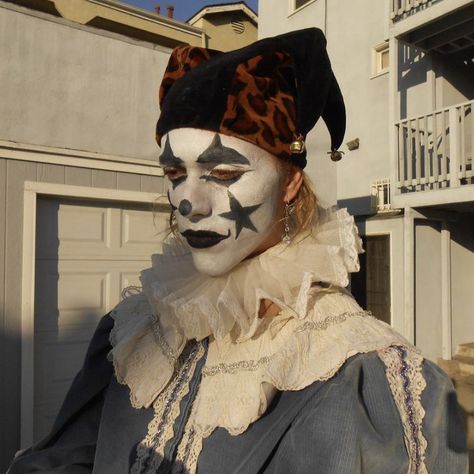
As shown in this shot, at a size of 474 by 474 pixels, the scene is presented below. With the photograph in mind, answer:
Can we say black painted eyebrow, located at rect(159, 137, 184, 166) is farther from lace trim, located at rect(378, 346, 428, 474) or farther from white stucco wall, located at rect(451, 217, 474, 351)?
white stucco wall, located at rect(451, 217, 474, 351)

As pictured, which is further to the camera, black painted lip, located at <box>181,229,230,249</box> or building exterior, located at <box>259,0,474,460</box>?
building exterior, located at <box>259,0,474,460</box>

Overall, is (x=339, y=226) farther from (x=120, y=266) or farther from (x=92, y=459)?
(x=120, y=266)

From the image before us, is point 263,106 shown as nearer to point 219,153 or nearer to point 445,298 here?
point 219,153

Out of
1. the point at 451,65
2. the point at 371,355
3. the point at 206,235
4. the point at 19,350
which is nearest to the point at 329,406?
the point at 371,355

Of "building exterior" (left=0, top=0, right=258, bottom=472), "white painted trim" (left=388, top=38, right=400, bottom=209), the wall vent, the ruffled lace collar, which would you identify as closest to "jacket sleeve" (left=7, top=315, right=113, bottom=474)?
the ruffled lace collar

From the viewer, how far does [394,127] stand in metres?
6.45

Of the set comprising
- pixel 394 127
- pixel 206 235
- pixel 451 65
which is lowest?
pixel 206 235

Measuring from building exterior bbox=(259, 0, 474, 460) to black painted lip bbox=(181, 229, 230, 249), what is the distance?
4498mm

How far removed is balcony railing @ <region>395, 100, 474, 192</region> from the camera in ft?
18.7

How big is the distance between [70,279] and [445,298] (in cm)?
534

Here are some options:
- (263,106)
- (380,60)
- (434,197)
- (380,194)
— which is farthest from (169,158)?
(380,60)

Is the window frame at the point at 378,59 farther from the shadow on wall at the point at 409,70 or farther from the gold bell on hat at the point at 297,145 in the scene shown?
the gold bell on hat at the point at 297,145

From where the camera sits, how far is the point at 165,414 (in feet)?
3.72

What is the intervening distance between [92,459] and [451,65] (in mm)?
7416
